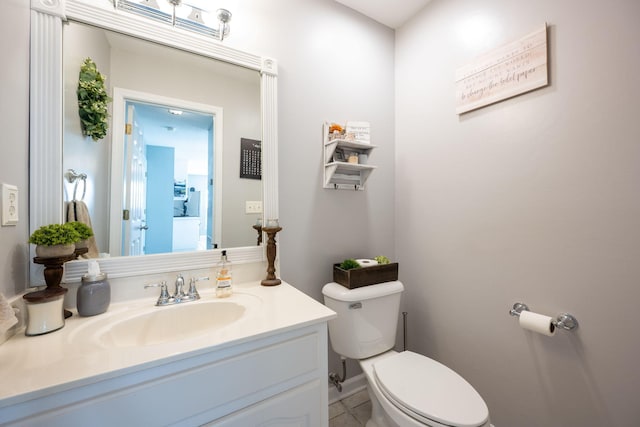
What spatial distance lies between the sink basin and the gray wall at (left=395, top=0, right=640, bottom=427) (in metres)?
1.17

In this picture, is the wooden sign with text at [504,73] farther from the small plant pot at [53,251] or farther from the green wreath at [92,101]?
the small plant pot at [53,251]

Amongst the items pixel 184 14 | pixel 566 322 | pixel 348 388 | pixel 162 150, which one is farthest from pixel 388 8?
pixel 348 388

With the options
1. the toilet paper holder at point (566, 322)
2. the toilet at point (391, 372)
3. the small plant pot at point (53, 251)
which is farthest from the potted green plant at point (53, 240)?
the toilet paper holder at point (566, 322)

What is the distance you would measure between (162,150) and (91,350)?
2.55 feet

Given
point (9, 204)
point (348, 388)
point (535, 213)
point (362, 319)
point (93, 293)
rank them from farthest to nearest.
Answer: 1. point (348, 388)
2. point (362, 319)
3. point (535, 213)
4. point (93, 293)
5. point (9, 204)

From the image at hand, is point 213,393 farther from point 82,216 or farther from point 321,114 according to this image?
point 321,114

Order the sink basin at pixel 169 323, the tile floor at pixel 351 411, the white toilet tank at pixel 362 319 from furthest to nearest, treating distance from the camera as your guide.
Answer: the tile floor at pixel 351 411
the white toilet tank at pixel 362 319
the sink basin at pixel 169 323

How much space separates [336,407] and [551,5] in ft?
7.20

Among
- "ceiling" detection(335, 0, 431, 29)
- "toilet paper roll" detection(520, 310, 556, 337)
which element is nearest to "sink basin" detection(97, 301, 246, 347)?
"toilet paper roll" detection(520, 310, 556, 337)

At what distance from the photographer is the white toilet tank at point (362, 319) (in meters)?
1.24

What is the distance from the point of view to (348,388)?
1539 mm

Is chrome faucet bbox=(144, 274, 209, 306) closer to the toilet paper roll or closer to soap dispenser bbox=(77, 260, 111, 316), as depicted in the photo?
soap dispenser bbox=(77, 260, 111, 316)

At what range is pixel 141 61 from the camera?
3.43ft

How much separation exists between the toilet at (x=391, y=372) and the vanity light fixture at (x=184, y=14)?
1.35m
